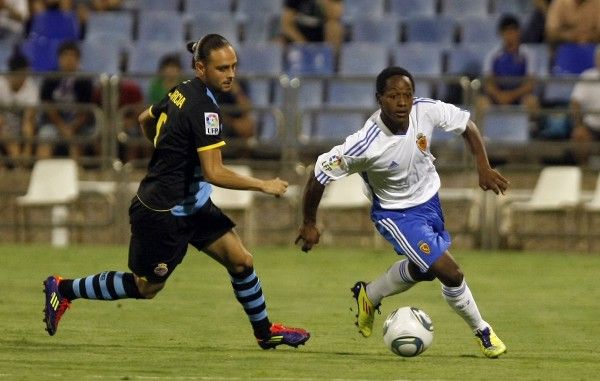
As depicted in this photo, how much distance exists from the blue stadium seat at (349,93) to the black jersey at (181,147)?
9.93 m

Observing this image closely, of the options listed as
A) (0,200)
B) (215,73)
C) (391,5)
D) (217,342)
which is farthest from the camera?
(391,5)

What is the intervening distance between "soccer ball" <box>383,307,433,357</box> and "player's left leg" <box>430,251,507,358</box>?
26 centimetres

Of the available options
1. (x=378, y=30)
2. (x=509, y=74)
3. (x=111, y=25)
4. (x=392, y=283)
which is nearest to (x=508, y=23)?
(x=509, y=74)

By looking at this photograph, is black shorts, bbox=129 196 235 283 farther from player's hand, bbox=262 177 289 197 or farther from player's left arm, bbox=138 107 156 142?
player's hand, bbox=262 177 289 197

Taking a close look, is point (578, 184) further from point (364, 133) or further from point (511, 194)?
point (364, 133)

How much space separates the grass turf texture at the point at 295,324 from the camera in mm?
9406

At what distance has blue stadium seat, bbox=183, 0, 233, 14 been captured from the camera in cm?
2245

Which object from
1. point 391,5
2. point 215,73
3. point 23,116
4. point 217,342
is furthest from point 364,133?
point 391,5

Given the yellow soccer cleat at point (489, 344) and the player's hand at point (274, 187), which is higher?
the player's hand at point (274, 187)

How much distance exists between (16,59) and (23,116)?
1.32 m

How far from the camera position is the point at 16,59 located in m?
20.7

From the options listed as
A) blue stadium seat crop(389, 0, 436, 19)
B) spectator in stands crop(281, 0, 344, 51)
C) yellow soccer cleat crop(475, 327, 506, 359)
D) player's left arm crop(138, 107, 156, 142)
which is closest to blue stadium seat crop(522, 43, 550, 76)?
blue stadium seat crop(389, 0, 436, 19)

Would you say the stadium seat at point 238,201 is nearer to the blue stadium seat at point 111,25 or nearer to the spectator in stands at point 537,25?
the blue stadium seat at point 111,25

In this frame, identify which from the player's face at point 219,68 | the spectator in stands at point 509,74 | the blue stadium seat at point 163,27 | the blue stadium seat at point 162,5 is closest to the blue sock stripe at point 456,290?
the player's face at point 219,68
